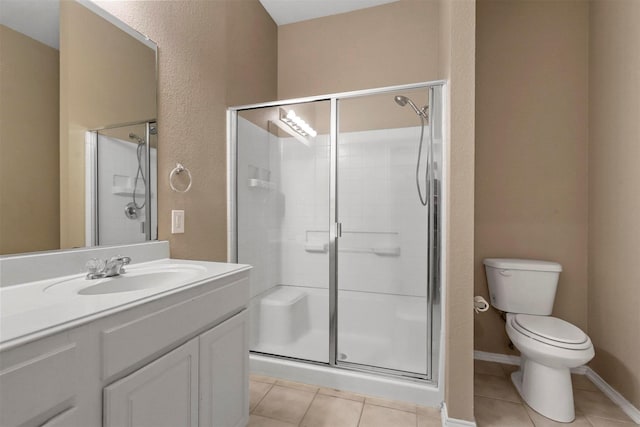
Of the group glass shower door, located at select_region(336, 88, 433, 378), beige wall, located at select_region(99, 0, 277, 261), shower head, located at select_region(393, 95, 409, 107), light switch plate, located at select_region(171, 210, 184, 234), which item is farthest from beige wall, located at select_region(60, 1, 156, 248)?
shower head, located at select_region(393, 95, 409, 107)

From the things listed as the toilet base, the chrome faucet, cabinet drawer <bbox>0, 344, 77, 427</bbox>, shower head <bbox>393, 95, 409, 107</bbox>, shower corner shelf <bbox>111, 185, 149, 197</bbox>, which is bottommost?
the toilet base

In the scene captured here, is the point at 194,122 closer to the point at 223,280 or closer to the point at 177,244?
the point at 177,244

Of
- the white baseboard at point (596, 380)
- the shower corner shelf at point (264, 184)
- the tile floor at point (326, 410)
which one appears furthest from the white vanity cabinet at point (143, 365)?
the white baseboard at point (596, 380)

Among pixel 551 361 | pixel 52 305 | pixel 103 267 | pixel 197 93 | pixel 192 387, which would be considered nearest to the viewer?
pixel 52 305

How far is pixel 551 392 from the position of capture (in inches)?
60.8

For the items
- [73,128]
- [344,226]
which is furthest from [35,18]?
[344,226]

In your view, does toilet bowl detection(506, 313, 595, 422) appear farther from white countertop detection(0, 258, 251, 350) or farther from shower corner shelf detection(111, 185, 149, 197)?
shower corner shelf detection(111, 185, 149, 197)

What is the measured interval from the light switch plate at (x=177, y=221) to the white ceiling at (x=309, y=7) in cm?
195

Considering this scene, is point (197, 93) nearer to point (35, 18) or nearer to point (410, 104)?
point (35, 18)

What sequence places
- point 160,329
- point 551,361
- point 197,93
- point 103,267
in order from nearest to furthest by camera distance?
point 160,329
point 103,267
point 551,361
point 197,93

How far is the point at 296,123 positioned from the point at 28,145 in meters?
1.40

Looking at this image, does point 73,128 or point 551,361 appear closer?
point 73,128

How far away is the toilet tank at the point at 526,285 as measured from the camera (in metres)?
1.87

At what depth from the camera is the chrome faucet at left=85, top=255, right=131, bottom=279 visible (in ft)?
3.60
